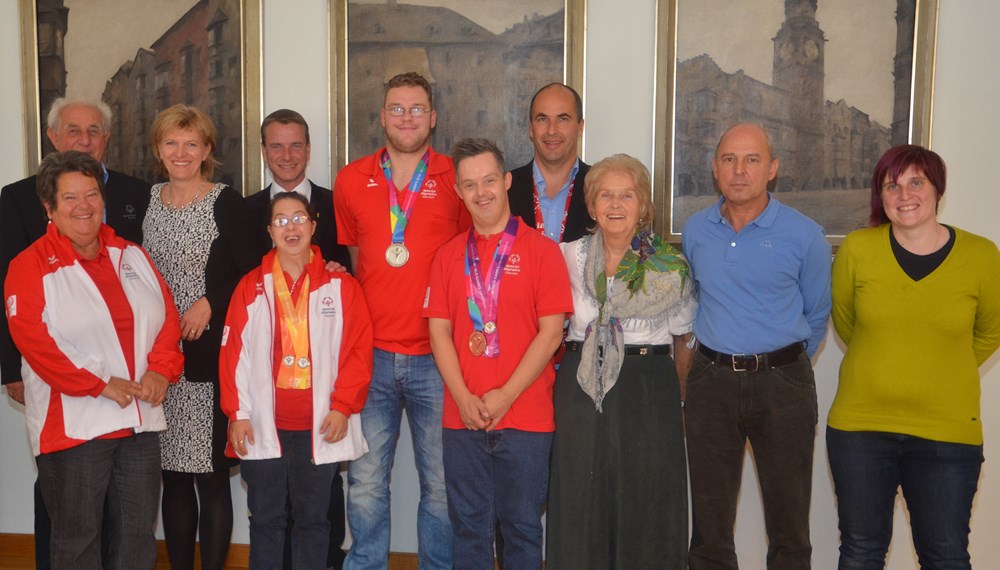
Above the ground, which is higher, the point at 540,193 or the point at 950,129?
the point at 950,129

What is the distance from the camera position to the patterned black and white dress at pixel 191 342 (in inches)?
123

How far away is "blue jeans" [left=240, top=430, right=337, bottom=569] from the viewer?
2.89 m

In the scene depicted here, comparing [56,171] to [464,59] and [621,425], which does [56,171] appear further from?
[621,425]

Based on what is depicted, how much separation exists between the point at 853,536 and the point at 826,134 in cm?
Result: 181

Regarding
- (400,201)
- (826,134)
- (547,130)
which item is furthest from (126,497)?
(826,134)

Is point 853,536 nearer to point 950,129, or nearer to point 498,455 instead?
point 498,455

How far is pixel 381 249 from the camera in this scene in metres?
3.02

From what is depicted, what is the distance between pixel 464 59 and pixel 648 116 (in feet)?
2.97

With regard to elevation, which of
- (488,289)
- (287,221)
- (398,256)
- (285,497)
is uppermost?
(287,221)

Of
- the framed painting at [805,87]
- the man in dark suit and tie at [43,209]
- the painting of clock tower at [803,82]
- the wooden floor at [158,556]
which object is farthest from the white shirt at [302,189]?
the painting of clock tower at [803,82]

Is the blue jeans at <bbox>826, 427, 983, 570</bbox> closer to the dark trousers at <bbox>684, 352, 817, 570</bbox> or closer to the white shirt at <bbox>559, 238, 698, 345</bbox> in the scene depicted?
the dark trousers at <bbox>684, 352, 817, 570</bbox>

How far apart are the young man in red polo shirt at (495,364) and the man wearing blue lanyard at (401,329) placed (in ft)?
0.68

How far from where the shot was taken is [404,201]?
3.04 m

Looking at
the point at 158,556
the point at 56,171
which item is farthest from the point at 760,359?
the point at 158,556
